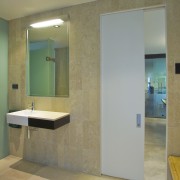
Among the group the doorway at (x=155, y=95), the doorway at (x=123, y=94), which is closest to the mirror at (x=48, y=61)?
the doorway at (x=123, y=94)

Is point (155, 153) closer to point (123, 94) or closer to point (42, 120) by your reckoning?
point (123, 94)

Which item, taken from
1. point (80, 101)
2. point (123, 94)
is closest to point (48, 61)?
point (80, 101)

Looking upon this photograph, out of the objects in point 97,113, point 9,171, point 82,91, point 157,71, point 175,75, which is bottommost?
point 9,171

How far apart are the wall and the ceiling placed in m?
0.31

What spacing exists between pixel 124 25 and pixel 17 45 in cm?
190

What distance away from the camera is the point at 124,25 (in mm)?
2299

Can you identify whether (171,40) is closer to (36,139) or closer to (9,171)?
(36,139)

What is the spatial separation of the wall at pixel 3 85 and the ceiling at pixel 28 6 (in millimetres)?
309

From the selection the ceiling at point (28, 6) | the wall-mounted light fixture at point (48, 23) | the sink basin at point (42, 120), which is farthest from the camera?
the wall-mounted light fixture at point (48, 23)

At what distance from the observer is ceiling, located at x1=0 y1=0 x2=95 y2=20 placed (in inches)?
93.8

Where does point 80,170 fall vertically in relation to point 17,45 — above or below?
below

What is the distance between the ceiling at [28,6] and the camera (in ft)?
7.81

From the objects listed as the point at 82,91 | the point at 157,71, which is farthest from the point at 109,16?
the point at 157,71

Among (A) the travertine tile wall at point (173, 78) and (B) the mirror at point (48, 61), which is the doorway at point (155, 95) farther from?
(B) the mirror at point (48, 61)
